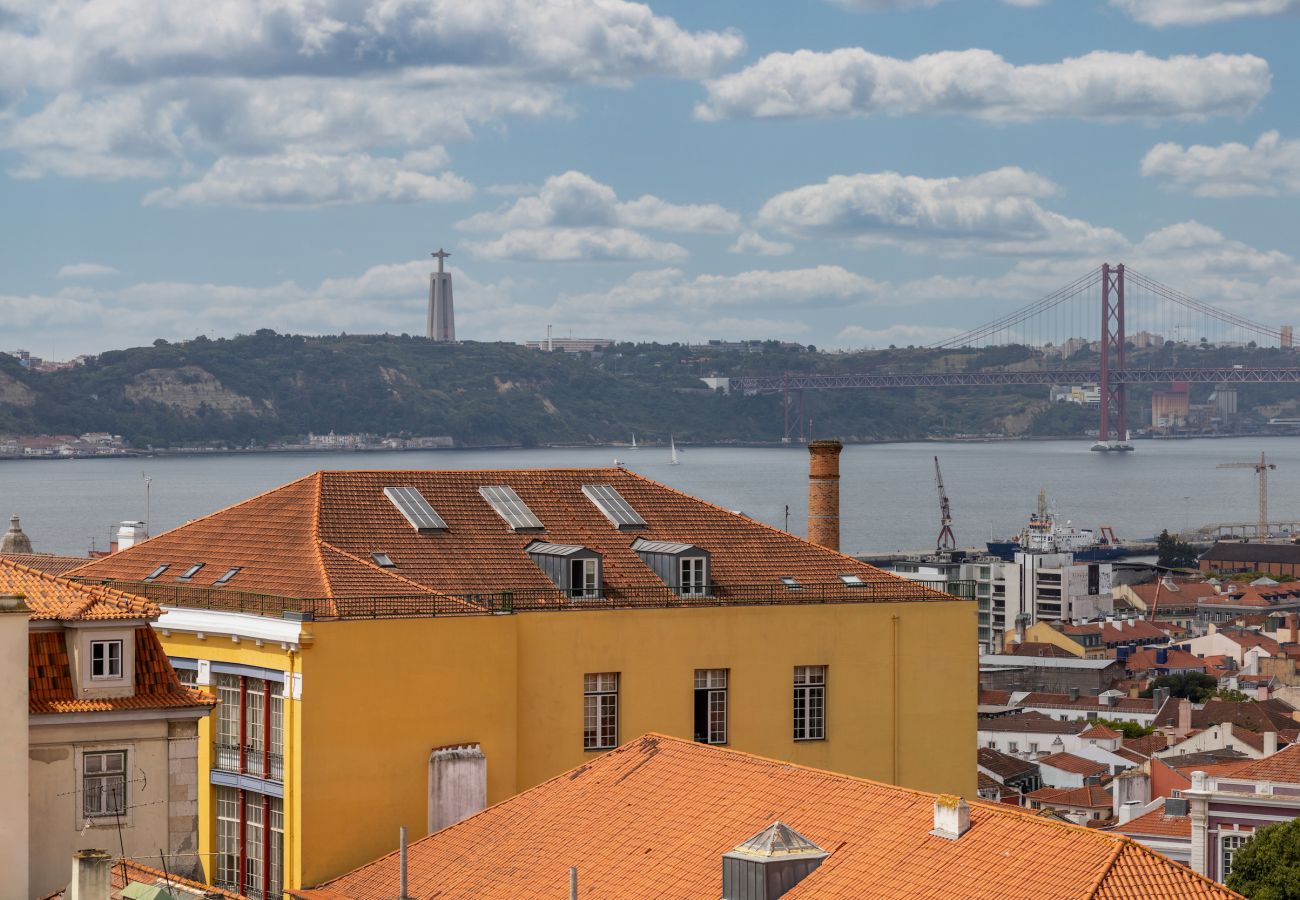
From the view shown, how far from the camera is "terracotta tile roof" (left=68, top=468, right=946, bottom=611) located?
2398 centimetres

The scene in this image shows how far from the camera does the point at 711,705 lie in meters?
25.6

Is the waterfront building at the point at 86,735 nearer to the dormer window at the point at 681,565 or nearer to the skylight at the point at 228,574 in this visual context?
the skylight at the point at 228,574

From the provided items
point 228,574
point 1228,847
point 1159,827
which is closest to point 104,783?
point 228,574

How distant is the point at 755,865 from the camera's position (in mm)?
16875

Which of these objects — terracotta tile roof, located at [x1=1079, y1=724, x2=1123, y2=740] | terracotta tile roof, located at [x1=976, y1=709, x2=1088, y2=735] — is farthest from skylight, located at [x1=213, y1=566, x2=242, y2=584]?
terracotta tile roof, located at [x1=976, y1=709, x2=1088, y2=735]

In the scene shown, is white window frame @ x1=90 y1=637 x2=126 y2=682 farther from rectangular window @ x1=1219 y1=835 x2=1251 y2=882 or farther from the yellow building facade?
rectangular window @ x1=1219 y1=835 x2=1251 y2=882

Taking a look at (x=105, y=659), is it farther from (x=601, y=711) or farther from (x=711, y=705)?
(x=711, y=705)

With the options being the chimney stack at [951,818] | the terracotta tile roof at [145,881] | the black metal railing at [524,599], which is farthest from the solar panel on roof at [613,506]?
the terracotta tile roof at [145,881]

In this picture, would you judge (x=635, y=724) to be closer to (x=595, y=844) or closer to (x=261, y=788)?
(x=261, y=788)

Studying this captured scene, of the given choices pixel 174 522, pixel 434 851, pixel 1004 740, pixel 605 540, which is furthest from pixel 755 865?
pixel 174 522

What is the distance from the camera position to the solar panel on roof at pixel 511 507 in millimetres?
26078

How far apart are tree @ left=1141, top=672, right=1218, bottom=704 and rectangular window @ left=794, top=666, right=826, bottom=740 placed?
214ft

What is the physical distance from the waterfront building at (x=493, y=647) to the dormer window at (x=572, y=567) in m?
0.03

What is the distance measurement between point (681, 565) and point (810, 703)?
217 cm
